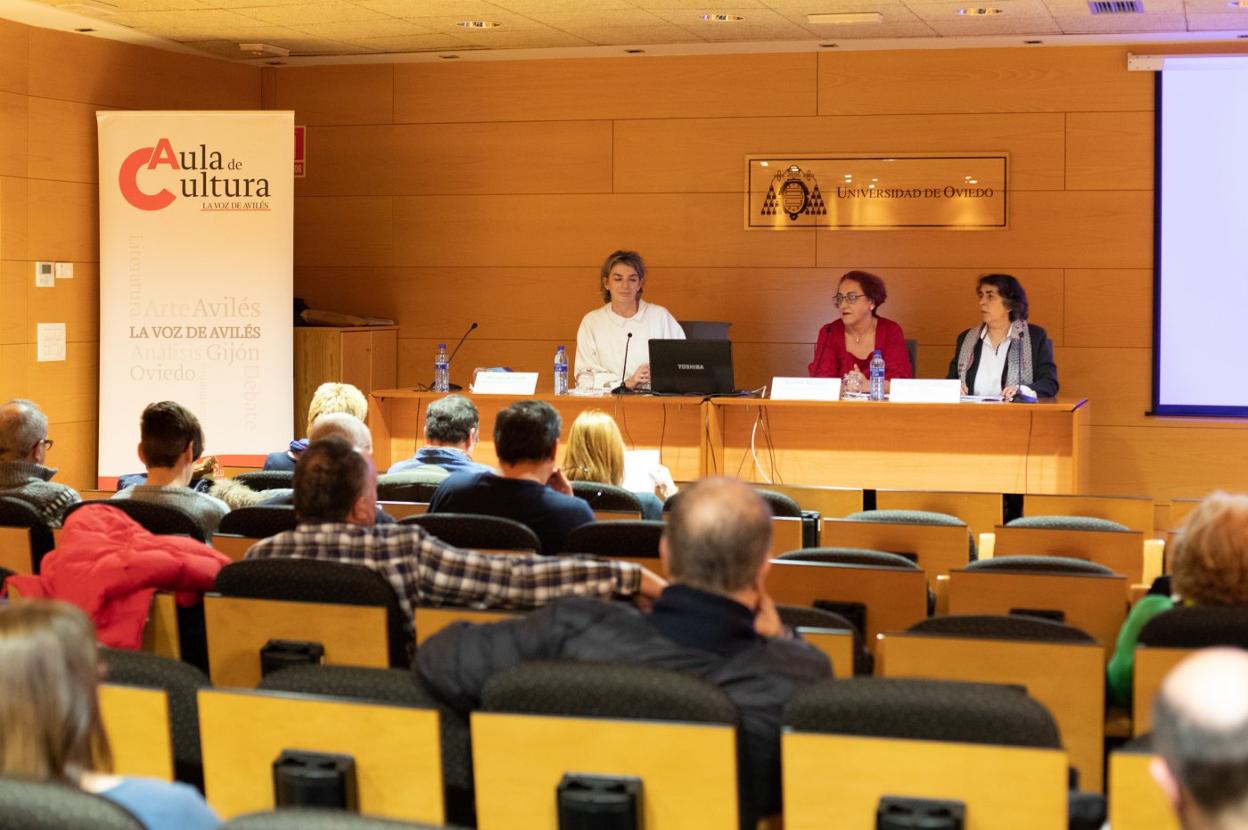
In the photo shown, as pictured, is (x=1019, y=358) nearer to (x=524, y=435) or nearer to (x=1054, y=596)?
(x=524, y=435)

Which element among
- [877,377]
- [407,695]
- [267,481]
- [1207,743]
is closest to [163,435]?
[267,481]

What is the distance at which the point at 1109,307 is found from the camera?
9.29m

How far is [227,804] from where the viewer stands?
271 cm

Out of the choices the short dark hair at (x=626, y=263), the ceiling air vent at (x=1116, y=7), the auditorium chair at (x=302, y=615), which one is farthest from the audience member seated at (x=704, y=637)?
the ceiling air vent at (x=1116, y=7)

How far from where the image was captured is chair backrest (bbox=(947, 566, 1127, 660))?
3.64 m

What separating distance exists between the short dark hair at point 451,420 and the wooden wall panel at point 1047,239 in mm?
4395

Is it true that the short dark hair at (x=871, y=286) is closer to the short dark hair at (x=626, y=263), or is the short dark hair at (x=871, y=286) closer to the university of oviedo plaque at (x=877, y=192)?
the university of oviedo plaque at (x=877, y=192)

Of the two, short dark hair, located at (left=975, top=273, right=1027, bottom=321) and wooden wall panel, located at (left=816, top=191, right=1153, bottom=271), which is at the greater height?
wooden wall panel, located at (left=816, top=191, right=1153, bottom=271)

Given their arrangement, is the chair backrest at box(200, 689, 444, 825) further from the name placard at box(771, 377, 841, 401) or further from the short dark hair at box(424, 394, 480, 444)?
the name placard at box(771, 377, 841, 401)

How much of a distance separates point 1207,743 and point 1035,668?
1599 mm

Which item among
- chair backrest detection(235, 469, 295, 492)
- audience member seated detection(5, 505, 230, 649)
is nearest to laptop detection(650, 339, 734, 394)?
chair backrest detection(235, 469, 295, 492)

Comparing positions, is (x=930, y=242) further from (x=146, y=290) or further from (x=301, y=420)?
(x=146, y=290)

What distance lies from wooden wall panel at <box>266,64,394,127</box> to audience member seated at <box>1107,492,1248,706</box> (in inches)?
321

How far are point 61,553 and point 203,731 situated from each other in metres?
1.13
